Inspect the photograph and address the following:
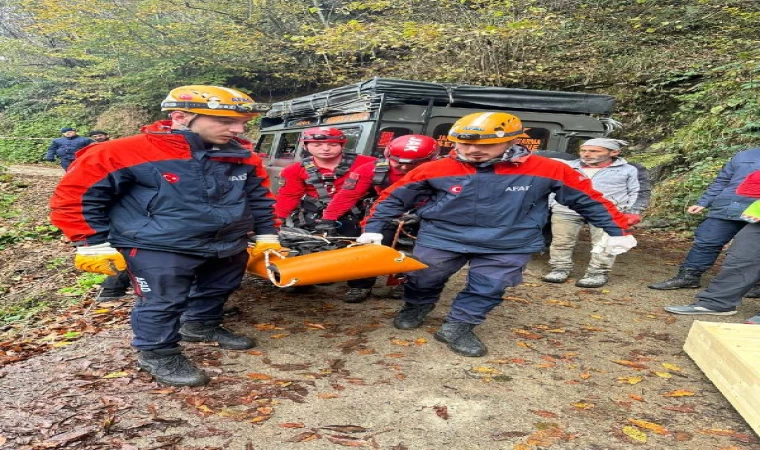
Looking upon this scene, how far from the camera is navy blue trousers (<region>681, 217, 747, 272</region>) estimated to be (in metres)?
4.54

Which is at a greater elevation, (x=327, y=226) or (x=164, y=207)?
(x=164, y=207)

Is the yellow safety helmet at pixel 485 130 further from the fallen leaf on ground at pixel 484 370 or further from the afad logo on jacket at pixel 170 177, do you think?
the afad logo on jacket at pixel 170 177

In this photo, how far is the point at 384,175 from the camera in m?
4.20

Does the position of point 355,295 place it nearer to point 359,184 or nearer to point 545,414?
point 359,184

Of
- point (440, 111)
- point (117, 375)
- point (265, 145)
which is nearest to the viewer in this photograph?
point (117, 375)

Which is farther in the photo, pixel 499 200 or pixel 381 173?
→ pixel 381 173

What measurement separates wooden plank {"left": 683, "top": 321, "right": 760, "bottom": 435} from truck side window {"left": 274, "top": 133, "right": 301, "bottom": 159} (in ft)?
17.2

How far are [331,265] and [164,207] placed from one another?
100cm

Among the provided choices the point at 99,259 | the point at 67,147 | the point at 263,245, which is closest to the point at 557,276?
the point at 263,245

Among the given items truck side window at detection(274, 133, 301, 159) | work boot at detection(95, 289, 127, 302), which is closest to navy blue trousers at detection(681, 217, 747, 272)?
truck side window at detection(274, 133, 301, 159)

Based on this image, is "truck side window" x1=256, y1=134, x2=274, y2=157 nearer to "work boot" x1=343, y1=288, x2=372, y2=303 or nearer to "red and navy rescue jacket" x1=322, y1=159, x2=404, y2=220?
"red and navy rescue jacket" x1=322, y1=159, x2=404, y2=220

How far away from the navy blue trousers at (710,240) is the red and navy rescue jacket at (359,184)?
9.80 ft

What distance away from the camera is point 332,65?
15.0 m

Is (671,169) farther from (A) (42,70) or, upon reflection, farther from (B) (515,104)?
(A) (42,70)
